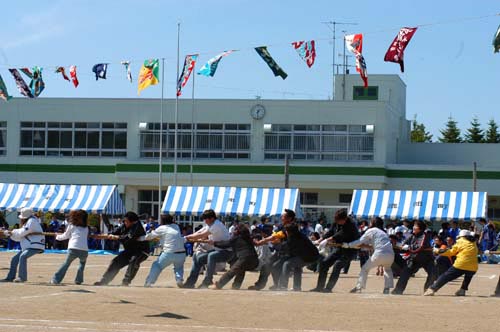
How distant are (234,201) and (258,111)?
53.1 feet

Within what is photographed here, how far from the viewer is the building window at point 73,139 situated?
55.4 metres

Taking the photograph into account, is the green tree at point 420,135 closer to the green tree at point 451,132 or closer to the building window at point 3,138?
the green tree at point 451,132

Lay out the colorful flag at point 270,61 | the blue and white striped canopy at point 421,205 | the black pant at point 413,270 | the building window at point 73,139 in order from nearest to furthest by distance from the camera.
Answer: the black pant at point 413,270 → the colorful flag at point 270,61 → the blue and white striped canopy at point 421,205 → the building window at point 73,139

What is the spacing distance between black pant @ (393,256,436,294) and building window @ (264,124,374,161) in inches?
1396

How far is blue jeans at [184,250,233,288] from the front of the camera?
1886 centimetres

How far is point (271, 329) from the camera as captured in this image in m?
12.4

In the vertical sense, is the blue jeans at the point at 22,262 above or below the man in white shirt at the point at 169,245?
below

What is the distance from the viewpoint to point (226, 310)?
14555mm

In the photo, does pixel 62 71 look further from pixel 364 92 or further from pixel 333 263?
pixel 364 92

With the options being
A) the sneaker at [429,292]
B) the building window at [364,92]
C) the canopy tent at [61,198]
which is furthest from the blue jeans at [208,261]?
the building window at [364,92]

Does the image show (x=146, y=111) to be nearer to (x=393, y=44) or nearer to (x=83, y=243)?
(x=393, y=44)

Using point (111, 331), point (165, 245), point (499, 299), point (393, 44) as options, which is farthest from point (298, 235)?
point (393, 44)

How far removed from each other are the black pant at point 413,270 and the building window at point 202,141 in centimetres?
3607

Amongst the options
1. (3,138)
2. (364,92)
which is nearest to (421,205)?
(364,92)
